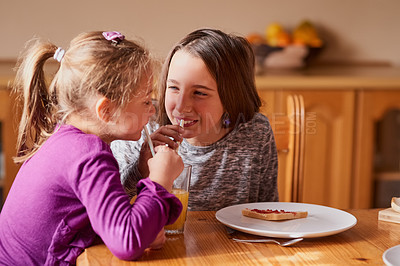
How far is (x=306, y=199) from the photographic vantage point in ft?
8.98

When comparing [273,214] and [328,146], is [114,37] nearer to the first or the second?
[273,214]

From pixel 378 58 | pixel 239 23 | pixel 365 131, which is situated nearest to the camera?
pixel 365 131

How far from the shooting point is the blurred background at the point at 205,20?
9.11 feet

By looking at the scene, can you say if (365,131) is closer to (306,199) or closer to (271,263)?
(306,199)

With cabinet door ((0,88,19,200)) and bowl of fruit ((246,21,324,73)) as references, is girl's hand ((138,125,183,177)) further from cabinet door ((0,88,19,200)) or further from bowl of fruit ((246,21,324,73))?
bowl of fruit ((246,21,324,73))

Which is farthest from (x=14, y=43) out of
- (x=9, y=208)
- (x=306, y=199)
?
(x=9, y=208)

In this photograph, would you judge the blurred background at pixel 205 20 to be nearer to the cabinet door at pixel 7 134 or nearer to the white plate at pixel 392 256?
the cabinet door at pixel 7 134

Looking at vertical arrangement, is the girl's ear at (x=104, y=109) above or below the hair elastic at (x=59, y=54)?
below

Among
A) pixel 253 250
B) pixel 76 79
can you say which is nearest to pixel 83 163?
pixel 76 79

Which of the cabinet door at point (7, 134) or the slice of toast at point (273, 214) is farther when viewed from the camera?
the cabinet door at point (7, 134)

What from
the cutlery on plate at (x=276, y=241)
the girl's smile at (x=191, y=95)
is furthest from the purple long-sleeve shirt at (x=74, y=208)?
the girl's smile at (x=191, y=95)

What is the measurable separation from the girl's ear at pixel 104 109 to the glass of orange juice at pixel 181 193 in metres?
0.19

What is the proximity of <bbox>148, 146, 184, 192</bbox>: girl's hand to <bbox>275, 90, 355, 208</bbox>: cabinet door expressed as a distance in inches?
66.0

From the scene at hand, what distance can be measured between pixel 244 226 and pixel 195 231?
10cm
